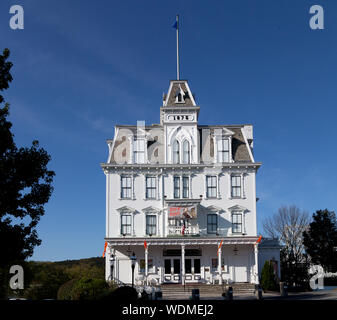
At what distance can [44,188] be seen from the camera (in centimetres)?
1459

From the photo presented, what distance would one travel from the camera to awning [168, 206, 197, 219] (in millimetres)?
33281

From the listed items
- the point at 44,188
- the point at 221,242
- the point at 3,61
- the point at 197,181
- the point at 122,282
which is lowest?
the point at 122,282

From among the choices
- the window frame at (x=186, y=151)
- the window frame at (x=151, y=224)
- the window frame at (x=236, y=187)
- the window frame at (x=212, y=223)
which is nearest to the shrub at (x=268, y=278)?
the window frame at (x=212, y=223)

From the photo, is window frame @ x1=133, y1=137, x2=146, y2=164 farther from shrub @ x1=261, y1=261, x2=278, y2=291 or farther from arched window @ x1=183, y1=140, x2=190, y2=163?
shrub @ x1=261, y1=261, x2=278, y2=291

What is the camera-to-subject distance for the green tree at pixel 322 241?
4497 cm

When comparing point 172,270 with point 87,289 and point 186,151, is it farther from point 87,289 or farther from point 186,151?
point 87,289

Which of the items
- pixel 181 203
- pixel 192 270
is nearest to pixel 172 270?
pixel 192 270

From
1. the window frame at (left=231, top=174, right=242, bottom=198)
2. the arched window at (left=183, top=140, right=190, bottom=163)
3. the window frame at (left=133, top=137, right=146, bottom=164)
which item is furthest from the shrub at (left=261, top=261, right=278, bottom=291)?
the window frame at (left=133, top=137, right=146, bottom=164)

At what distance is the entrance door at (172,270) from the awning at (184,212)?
3.68 m

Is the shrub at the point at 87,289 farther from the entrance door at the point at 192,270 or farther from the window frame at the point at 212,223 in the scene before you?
the window frame at the point at 212,223
